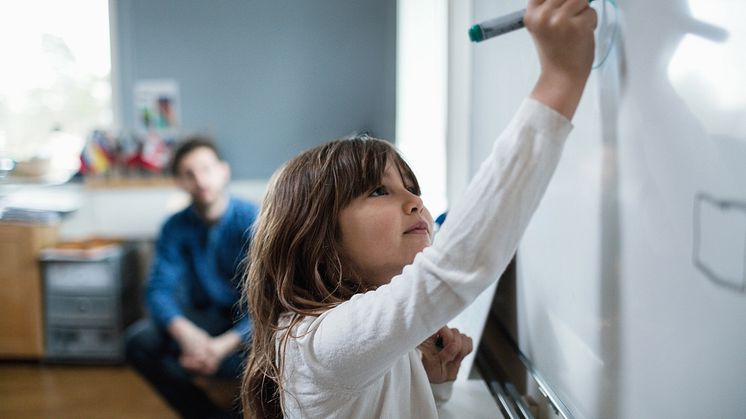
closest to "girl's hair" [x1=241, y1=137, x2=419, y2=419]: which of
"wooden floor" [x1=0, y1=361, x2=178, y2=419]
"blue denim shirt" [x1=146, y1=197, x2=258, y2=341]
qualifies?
"blue denim shirt" [x1=146, y1=197, x2=258, y2=341]

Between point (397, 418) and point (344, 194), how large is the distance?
26cm

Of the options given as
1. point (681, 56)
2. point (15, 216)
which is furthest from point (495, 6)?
point (15, 216)

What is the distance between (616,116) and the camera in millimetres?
579

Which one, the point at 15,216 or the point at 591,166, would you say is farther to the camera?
the point at 15,216

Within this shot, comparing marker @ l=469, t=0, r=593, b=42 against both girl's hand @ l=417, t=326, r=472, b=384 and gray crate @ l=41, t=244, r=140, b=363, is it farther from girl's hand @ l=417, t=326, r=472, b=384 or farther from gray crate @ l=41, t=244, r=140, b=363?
gray crate @ l=41, t=244, r=140, b=363

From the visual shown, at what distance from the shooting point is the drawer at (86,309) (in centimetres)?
295

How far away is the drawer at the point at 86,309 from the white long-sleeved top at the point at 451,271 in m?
2.63

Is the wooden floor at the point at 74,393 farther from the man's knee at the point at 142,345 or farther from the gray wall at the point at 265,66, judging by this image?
the gray wall at the point at 265,66

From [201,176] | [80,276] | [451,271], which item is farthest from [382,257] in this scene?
[80,276]

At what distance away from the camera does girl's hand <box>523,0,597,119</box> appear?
51 cm

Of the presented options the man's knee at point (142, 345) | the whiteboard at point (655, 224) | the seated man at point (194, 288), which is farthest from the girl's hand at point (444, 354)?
the man's knee at point (142, 345)

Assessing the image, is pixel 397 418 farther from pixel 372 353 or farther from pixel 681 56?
pixel 681 56

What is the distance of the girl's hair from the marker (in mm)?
210

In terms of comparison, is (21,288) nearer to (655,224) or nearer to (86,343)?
(86,343)
